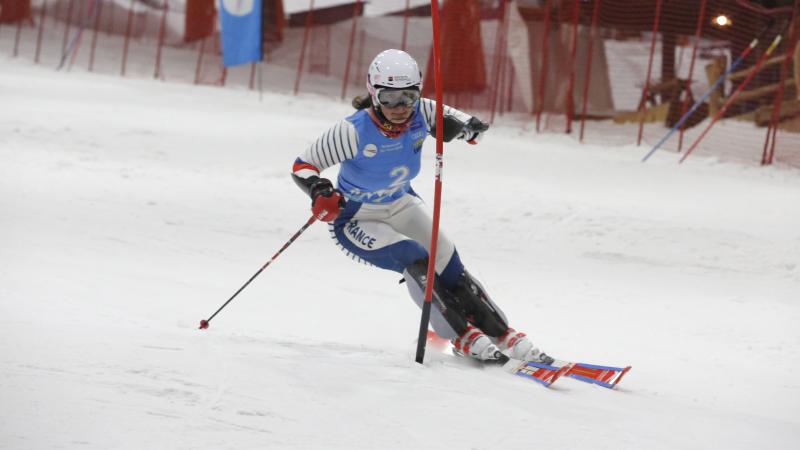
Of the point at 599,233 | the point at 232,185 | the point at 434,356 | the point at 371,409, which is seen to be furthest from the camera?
the point at 232,185

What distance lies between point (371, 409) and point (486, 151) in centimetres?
957

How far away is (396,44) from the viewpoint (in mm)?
19812

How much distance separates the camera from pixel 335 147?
4660 mm

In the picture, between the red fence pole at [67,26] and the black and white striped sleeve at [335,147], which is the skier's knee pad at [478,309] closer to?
the black and white striped sleeve at [335,147]

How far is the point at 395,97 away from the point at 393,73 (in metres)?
0.12

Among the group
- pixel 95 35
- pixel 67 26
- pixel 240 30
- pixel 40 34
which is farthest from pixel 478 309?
pixel 67 26

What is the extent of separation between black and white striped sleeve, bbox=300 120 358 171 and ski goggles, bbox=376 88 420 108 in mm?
229

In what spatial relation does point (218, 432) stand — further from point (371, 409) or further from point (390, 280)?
point (390, 280)

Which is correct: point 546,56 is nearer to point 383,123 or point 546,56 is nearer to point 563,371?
point 383,123

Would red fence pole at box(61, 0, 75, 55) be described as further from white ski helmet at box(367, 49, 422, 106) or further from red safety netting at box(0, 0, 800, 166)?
white ski helmet at box(367, 49, 422, 106)

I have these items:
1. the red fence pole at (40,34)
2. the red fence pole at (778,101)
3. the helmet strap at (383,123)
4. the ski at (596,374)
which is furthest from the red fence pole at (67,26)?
the ski at (596,374)

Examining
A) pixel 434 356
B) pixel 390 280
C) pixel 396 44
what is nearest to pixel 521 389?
pixel 434 356

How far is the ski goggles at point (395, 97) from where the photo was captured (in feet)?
14.8

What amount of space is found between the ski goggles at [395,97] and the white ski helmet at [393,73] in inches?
0.8
